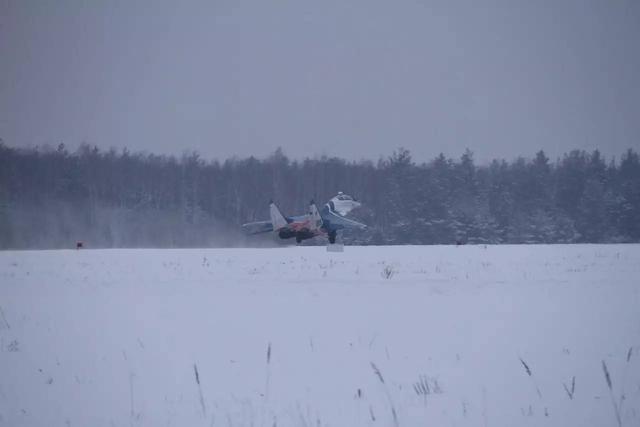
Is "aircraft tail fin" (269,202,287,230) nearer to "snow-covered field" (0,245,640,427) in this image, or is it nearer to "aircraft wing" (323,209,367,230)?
"aircraft wing" (323,209,367,230)

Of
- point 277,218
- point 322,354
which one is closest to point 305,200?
point 277,218

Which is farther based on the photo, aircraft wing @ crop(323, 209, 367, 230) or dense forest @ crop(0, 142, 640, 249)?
dense forest @ crop(0, 142, 640, 249)

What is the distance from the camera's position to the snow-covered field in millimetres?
5402

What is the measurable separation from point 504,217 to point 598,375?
68.1 meters

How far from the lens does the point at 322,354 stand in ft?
23.9

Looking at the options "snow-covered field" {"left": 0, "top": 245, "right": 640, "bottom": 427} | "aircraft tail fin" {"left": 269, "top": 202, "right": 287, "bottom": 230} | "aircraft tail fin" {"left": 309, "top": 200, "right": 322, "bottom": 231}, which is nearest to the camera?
"snow-covered field" {"left": 0, "top": 245, "right": 640, "bottom": 427}

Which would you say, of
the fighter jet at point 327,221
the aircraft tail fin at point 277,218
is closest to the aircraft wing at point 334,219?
the fighter jet at point 327,221

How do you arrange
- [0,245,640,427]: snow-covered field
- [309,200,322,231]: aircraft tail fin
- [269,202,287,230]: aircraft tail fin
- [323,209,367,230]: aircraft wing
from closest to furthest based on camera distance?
[0,245,640,427]: snow-covered field < [323,209,367,230]: aircraft wing < [309,200,322,231]: aircraft tail fin < [269,202,287,230]: aircraft tail fin

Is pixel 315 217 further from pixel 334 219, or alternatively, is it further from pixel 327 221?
pixel 334 219

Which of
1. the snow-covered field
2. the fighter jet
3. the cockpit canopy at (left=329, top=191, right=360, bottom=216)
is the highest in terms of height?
the cockpit canopy at (left=329, top=191, right=360, bottom=216)

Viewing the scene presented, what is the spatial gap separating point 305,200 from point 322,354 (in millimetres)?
74905

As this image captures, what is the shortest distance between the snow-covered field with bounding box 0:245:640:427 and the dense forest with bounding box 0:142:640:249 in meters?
46.3

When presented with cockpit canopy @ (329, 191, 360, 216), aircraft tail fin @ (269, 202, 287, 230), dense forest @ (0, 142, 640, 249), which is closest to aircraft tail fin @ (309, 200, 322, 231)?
cockpit canopy @ (329, 191, 360, 216)

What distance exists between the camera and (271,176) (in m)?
87.8
